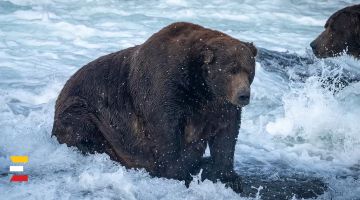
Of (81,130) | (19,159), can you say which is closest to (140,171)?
(81,130)

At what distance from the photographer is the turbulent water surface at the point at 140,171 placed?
453 cm

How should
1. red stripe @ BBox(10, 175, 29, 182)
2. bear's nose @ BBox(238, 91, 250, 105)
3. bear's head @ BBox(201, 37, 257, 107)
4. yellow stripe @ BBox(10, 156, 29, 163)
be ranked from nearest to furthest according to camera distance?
1. bear's nose @ BBox(238, 91, 250, 105)
2. bear's head @ BBox(201, 37, 257, 107)
3. red stripe @ BBox(10, 175, 29, 182)
4. yellow stripe @ BBox(10, 156, 29, 163)

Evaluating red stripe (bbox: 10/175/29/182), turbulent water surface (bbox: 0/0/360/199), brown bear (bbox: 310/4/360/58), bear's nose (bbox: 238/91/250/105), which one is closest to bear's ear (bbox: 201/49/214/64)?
bear's nose (bbox: 238/91/250/105)

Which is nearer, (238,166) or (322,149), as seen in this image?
(238,166)

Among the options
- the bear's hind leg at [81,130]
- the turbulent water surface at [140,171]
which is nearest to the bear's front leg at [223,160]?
the turbulent water surface at [140,171]

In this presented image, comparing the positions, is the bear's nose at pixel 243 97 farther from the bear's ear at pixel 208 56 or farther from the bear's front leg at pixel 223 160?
the bear's front leg at pixel 223 160

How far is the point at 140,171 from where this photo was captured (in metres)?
4.84

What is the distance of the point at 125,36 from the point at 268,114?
245 inches

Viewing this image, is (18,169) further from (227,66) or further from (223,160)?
(227,66)

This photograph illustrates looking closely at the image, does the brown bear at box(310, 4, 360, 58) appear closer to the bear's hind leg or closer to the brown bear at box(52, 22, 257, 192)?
the brown bear at box(52, 22, 257, 192)

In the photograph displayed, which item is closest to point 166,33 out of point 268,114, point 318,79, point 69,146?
point 69,146

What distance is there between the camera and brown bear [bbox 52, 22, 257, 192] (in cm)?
418

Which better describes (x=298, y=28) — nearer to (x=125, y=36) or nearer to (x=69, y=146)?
(x=125, y=36)

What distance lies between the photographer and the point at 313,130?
6.90m
